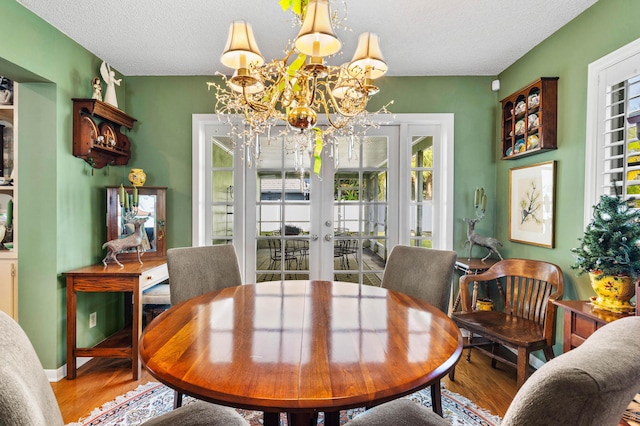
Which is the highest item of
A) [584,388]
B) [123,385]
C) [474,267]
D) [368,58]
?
[368,58]

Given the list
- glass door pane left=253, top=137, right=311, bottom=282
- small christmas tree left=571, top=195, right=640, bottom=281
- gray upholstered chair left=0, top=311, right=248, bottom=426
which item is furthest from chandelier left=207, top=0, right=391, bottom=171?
glass door pane left=253, top=137, right=311, bottom=282

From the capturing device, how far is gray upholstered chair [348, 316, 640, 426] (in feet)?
1.80

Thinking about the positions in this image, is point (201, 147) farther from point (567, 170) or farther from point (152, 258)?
point (567, 170)

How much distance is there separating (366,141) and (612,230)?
7.20ft

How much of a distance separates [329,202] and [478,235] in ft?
4.64

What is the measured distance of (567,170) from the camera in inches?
95.3

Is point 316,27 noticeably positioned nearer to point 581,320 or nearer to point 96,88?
point 581,320

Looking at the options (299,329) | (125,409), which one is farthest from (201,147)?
(299,329)

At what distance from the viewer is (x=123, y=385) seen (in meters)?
2.46

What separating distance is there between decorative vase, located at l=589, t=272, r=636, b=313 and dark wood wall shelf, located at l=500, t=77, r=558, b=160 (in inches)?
44.7

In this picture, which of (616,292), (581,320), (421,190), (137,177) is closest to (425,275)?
(581,320)

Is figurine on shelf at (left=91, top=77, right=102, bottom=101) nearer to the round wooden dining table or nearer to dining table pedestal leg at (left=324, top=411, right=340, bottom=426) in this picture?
the round wooden dining table

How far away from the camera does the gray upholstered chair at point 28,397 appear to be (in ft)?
2.05

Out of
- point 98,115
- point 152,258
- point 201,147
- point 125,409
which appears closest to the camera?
point 125,409
